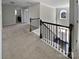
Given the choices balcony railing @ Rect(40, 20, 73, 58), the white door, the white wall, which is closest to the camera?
balcony railing @ Rect(40, 20, 73, 58)

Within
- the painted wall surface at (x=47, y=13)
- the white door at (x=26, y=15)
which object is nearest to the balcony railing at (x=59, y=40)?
the painted wall surface at (x=47, y=13)

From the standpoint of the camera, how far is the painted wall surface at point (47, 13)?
8617 mm

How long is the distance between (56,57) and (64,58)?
234 mm

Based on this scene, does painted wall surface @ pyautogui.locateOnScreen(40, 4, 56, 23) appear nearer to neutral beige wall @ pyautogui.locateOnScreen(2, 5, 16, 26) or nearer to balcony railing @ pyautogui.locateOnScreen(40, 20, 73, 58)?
balcony railing @ pyautogui.locateOnScreen(40, 20, 73, 58)

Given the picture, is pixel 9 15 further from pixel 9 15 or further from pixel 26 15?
pixel 26 15

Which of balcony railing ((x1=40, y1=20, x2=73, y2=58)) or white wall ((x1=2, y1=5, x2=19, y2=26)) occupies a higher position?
white wall ((x1=2, y1=5, x2=19, y2=26))

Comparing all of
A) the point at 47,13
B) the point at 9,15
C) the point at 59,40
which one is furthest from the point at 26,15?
the point at 59,40

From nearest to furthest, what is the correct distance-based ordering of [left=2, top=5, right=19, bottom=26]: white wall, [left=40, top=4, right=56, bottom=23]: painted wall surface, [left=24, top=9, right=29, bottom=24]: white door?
[left=40, top=4, right=56, bottom=23]: painted wall surface < [left=2, top=5, right=19, bottom=26]: white wall < [left=24, top=9, right=29, bottom=24]: white door

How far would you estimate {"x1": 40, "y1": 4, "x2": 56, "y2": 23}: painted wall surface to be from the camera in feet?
28.3

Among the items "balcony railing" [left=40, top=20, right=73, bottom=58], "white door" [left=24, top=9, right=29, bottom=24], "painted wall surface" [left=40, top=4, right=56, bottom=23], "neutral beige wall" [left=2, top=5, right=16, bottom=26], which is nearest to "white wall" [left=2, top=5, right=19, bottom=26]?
"neutral beige wall" [left=2, top=5, right=16, bottom=26]

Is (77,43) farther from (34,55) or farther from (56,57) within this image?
(34,55)

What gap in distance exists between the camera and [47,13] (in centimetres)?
911

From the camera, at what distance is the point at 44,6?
8.80 metres

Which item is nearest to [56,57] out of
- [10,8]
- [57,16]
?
[57,16]
